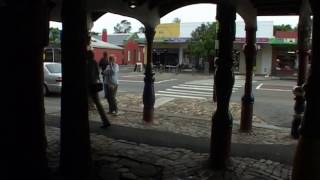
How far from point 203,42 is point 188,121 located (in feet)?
103

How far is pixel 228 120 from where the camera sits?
23.5 ft

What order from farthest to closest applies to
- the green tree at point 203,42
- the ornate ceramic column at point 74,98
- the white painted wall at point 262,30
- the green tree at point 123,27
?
the green tree at point 123,27
the green tree at point 203,42
the white painted wall at point 262,30
the ornate ceramic column at point 74,98

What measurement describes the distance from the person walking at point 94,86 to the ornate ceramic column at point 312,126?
6.26 meters

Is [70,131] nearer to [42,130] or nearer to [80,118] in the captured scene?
[80,118]

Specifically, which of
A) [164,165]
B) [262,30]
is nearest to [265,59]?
[262,30]

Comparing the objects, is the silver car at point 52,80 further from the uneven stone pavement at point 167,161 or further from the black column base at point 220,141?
the black column base at point 220,141

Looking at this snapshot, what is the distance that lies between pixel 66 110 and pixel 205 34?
3933 centimetres

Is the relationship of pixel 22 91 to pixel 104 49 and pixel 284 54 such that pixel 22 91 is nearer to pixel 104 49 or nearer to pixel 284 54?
pixel 284 54

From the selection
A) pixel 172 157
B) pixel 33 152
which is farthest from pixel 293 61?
pixel 33 152

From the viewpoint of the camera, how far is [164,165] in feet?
24.1

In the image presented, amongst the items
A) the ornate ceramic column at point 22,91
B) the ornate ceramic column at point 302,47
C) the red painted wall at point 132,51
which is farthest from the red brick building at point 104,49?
the ornate ceramic column at point 22,91

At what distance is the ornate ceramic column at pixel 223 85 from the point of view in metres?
7.02

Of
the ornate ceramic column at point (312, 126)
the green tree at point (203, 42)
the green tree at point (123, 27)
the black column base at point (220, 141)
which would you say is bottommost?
the black column base at point (220, 141)

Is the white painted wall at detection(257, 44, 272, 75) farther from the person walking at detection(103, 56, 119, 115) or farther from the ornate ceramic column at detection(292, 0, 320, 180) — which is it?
the ornate ceramic column at detection(292, 0, 320, 180)
